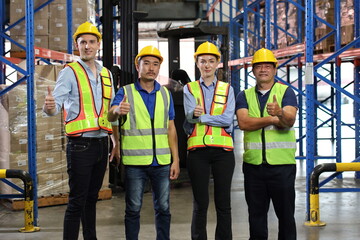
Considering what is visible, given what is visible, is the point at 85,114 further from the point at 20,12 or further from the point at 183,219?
the point at 20,12

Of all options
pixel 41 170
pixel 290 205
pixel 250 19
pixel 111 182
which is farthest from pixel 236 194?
pixel 250 19

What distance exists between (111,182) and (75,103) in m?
4.62

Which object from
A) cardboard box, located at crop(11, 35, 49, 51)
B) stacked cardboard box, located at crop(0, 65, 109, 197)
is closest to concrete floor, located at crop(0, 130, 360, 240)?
stacked cardboard box, located at crop(0, 65, 109, 197)

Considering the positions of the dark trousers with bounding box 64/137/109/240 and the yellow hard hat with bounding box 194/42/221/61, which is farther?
the yellow hard hat with bounding box 194/42/221/61

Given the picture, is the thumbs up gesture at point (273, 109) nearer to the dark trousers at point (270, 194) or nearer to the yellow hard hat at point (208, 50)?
the dark trousers at point (270, 194)

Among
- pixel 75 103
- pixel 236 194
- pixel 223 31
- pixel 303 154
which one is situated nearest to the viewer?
pixel 75 103

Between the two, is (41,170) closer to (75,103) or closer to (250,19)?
(75,103)

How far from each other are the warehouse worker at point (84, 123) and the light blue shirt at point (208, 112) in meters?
0.69

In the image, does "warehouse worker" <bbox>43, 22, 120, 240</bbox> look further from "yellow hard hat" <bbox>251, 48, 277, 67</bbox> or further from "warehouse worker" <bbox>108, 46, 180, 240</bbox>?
"yellow hard hat" <bbox>251, 48, 277, 67</bbox>

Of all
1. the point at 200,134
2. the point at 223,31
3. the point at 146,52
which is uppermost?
the point at 223,31

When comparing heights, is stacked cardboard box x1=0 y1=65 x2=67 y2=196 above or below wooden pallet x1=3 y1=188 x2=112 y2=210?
above

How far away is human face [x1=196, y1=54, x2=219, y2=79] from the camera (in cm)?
510

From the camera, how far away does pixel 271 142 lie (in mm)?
5004

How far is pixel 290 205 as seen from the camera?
197 inches
